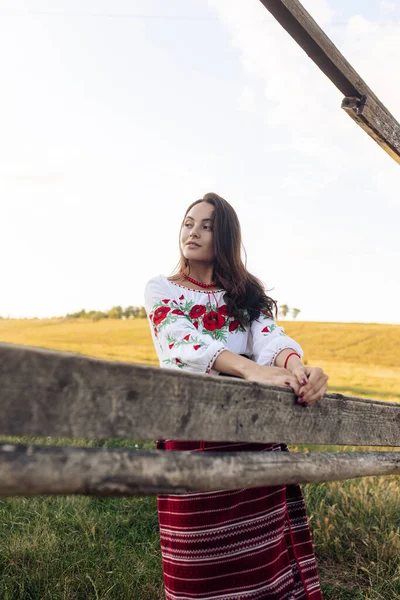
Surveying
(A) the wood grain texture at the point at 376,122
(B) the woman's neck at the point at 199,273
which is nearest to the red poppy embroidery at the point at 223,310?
(B) the woman's neck at the point at 199,273

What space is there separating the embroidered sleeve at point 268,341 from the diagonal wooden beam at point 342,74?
4.29 feet

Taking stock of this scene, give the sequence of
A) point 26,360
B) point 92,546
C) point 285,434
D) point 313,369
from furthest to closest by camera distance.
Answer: point 92,546 < point 313,369 < point 285,434 < point 26,360

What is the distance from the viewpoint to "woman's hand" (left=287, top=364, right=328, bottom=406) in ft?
5.93

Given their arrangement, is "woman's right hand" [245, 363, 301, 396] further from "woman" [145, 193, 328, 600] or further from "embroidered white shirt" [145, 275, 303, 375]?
"embroidered white shirt" [145, 275, 303, 375]

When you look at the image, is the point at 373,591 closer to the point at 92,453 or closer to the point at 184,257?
the point at 184,257

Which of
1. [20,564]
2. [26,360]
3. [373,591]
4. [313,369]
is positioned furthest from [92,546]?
[26,360]

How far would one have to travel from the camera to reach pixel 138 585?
3221 millimetres

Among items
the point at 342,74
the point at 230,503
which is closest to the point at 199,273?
the point at 230,503

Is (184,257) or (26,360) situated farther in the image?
(184,257)

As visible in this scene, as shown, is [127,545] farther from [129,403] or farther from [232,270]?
[129,403]

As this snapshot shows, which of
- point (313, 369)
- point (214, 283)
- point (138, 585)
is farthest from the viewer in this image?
point (138, 585)

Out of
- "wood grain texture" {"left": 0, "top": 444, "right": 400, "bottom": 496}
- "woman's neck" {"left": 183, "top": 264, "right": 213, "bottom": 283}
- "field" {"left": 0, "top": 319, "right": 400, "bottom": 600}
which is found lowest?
"field" {"left": 0, "top": 319, "right": 400, "bottom": 600}

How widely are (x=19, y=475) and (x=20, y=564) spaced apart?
8.57 feet

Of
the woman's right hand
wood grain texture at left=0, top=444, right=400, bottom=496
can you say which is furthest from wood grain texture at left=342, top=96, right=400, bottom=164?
wood grain texture at left=0, top=444, right=400, bottom=496
